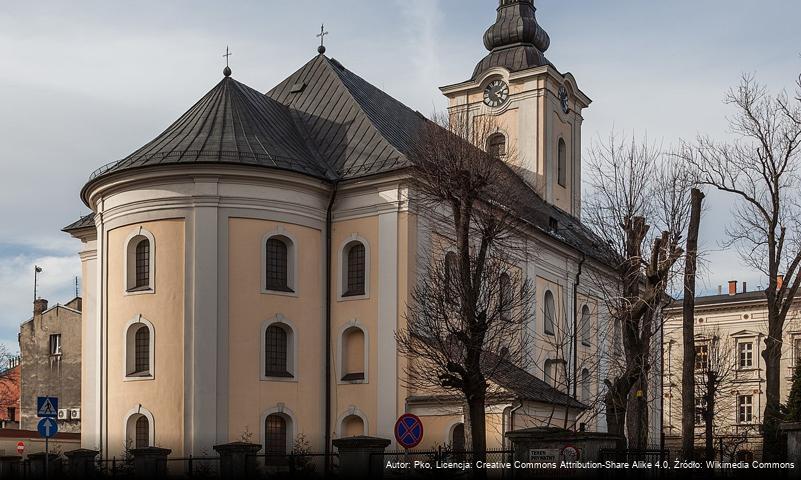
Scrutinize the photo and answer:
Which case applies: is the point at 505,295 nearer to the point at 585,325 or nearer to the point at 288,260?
the point at 288,260

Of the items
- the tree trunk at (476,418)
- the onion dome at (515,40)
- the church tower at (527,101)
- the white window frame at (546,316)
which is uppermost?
the onion dome at (515,40)

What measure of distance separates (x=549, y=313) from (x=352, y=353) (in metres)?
11.0

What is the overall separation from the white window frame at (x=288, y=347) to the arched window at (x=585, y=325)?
15.9 metres

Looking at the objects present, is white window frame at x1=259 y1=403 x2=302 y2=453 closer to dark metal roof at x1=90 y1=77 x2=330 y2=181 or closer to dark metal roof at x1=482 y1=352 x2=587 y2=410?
dark metal roof at x1=482 y1=352 x2=587 y2=410

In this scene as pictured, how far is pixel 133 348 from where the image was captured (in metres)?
30.9

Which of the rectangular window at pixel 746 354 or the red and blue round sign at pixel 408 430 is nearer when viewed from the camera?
the red and blue round sign at pixel 408 430

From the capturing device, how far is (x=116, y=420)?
30484 mm

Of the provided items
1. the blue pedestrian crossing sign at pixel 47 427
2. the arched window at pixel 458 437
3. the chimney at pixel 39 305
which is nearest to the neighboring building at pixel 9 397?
the chimney at pixel 39 305

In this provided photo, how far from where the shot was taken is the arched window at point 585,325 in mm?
43312

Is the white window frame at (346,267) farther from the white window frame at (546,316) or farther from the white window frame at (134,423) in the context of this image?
the white window frame at (546,316)

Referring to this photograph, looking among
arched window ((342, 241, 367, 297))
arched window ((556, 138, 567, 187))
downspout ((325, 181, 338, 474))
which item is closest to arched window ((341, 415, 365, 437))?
downspout ((325, 181, 338, 474))

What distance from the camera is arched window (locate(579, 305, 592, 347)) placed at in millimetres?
43312

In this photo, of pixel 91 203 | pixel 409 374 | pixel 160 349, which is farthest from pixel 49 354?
pixel 409 374

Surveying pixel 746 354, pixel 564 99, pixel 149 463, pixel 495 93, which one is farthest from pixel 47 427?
pixel 746 354
